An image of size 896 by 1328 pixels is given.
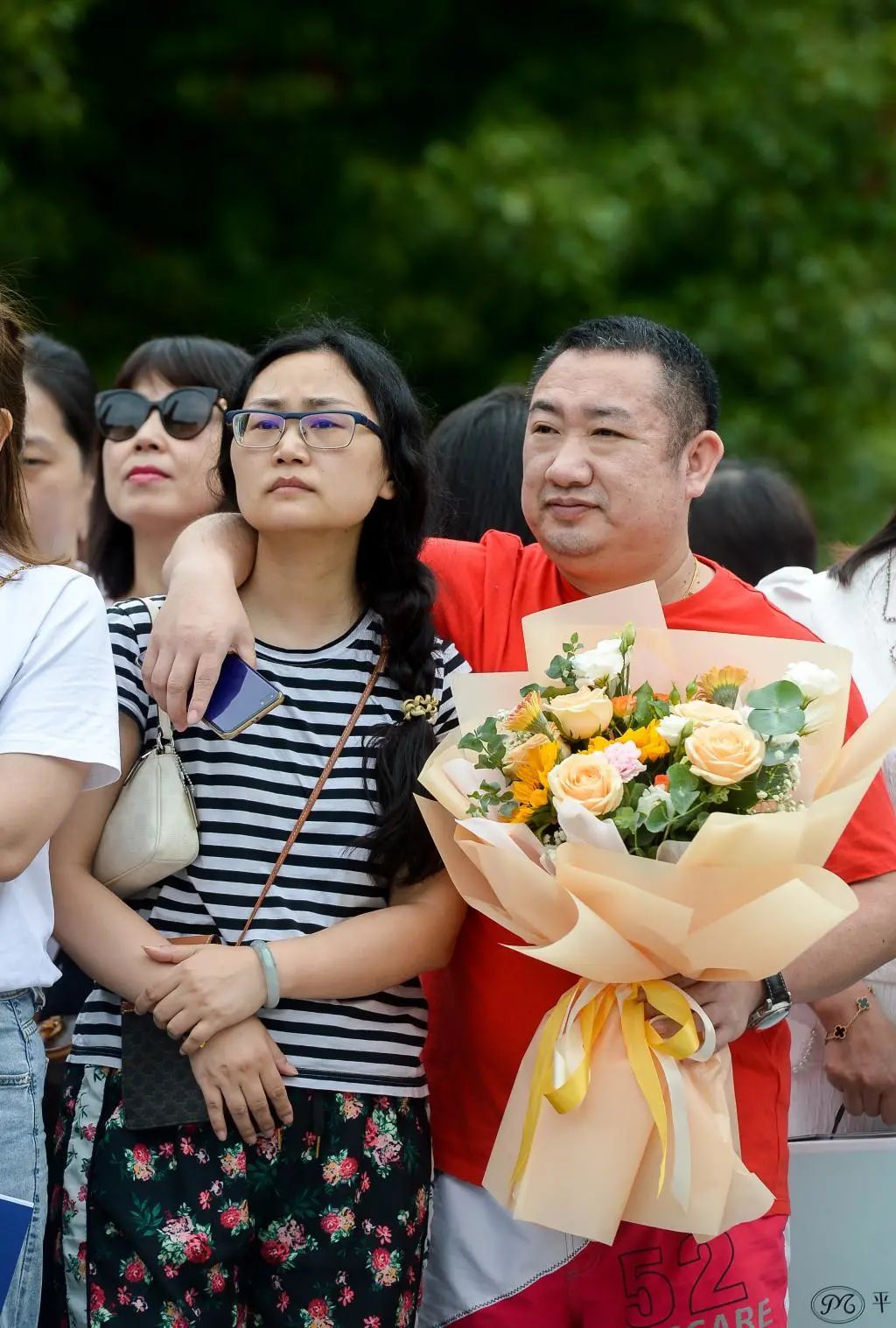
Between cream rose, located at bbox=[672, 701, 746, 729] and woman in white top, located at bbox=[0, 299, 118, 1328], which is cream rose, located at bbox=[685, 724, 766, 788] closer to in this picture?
cream rose, located at bbox=[672, 701, 746, 729]

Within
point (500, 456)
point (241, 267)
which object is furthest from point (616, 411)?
point (241, 267)

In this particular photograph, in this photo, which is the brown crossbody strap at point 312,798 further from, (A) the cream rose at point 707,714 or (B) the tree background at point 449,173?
(B) the tree background at point 449,173

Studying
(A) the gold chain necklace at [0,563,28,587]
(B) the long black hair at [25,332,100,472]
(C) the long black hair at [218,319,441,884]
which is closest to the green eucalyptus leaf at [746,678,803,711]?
(C) the long black hair at [218,319,441,884]

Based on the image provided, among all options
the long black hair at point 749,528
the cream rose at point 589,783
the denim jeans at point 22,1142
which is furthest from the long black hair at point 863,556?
the denim jeans at point 22,1142

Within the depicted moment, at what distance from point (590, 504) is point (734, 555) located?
1525 mm

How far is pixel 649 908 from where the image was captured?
2270 mm

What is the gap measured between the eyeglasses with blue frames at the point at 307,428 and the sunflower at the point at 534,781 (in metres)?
0.67

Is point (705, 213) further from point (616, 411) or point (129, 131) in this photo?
point (616, 411)

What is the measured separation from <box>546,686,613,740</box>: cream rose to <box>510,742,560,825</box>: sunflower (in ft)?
0.12

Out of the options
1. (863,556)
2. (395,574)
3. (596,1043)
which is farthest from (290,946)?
(863,556)

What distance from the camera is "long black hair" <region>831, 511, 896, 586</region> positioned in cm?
333

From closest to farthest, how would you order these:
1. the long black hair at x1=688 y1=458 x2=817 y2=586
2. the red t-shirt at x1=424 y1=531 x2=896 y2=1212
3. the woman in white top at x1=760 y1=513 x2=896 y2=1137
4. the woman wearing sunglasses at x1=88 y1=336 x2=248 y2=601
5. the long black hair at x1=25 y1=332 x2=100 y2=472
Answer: the red t-shirt at x1=424 y1=531 x2=896 y2=1212 → the woman in white top at x1=760 y1=513 x2=896 y2=1137 → the woman wearing sunglasses at x1=88 y1=336 x2=248 y2=601 → the long black hair at x1=25 y1=332 x2=100 y2=472 → the long black hair at x1=688 y1=458 x2=817 y2=586

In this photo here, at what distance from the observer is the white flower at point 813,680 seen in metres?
2.42

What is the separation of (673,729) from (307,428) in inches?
32.8
